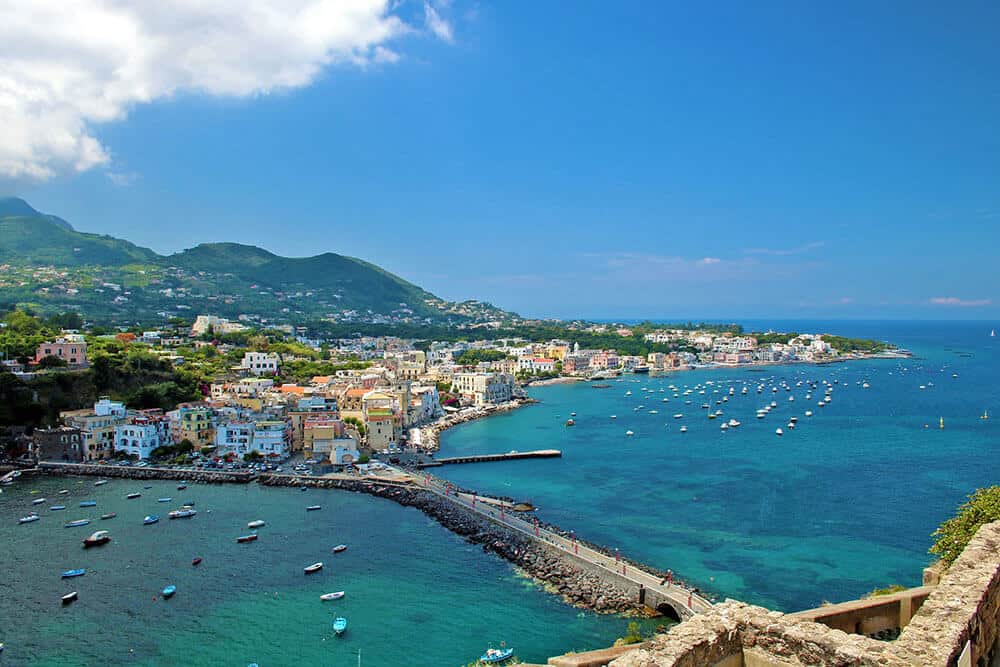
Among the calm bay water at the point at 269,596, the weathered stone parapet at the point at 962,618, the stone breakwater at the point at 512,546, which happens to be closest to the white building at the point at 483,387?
the stone breakwater at the point at 512,546

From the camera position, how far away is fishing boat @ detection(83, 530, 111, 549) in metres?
16.4

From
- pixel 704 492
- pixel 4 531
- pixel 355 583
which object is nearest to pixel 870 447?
pixel 704 492

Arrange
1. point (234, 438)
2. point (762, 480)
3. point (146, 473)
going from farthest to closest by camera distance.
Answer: point (234, 438) → point (146, 473) → point (762, 480)

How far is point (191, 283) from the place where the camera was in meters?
108

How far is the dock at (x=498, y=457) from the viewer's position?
26.2 metres

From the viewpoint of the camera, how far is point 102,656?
11.2 metres

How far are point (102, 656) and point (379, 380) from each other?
25.6 metres

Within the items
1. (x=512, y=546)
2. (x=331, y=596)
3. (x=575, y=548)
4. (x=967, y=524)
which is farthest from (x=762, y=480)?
(x=331, y=596)

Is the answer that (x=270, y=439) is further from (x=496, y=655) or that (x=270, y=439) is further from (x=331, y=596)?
(x=496, y=655)

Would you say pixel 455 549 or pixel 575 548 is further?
pixel 455 549

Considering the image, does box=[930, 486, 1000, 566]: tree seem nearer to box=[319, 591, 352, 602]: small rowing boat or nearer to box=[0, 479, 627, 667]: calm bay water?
box=[0, 479, 627, 667]: calm bay water

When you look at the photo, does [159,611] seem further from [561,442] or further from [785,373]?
Answer: [785,373]

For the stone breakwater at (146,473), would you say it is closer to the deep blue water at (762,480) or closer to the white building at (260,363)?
the deep blue water at (762,480)

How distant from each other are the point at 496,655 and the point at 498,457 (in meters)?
16.4
